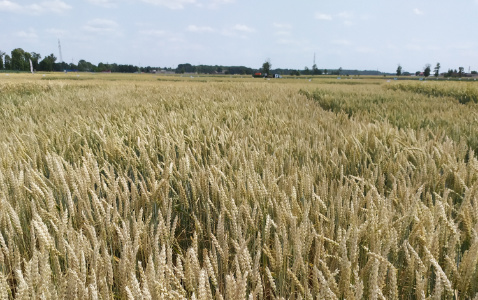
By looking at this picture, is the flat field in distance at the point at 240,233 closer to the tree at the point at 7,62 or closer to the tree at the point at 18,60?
the tree at the point at 18,60

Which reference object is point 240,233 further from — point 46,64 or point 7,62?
point 7,62

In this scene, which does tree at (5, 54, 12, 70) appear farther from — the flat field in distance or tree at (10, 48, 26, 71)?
the flat field in distance

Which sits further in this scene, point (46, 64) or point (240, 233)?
point (46, 64)

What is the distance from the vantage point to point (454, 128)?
2857mm

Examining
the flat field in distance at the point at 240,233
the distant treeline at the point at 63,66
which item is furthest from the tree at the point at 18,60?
the flat field in distance at the point at 240,233

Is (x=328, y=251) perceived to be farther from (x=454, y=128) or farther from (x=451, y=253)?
(x=454, y=128)

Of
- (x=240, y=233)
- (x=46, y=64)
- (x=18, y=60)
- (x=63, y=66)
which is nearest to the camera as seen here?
(x=240, y=233)

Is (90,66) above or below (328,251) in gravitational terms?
above

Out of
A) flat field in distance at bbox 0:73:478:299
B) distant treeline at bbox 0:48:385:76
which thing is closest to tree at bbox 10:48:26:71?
distant treeline at bbox 0:48:385:76

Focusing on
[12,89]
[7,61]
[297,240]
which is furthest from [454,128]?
[7,61]

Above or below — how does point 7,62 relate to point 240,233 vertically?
above

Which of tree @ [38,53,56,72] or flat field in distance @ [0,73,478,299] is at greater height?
tree @ [38,53,56,72]

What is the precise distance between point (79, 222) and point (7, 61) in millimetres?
114863

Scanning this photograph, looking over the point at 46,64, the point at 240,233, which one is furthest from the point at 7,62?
the point at 240,233
